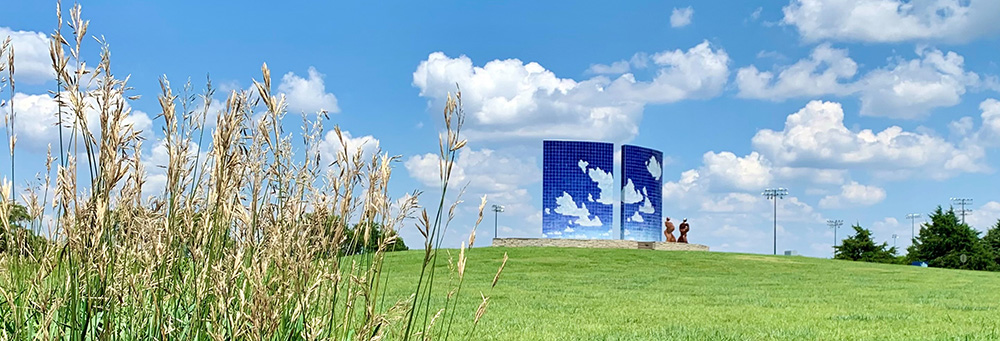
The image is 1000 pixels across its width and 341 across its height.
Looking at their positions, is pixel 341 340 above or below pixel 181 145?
below

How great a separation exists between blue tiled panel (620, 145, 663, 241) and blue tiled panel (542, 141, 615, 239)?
999 millimetres

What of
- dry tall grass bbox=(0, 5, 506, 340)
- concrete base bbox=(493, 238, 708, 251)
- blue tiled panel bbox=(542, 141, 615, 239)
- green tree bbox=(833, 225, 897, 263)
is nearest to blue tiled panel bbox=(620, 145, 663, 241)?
concrete base bbox=(493, 238, 708, 251)

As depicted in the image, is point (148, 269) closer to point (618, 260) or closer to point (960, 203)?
point (618, 260)

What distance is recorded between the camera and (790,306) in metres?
11.2

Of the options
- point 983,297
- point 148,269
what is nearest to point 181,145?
point 148,269

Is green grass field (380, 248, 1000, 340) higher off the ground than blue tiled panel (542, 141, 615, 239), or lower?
lower

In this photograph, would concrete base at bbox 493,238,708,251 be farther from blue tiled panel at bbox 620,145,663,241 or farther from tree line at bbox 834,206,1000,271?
tree line at bbox 834,206,1000,271

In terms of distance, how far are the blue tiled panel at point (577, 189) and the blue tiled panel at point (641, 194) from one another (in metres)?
1.00

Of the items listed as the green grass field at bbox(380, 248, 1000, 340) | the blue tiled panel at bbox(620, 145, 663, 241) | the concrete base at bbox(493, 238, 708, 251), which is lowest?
the green grass field at bbox(380, 248, 1000, 340)

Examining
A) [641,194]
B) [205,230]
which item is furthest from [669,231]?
[205,230]

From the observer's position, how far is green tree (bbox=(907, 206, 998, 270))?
4084cm

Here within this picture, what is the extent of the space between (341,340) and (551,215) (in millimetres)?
35730

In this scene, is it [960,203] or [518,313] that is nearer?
[518,313]

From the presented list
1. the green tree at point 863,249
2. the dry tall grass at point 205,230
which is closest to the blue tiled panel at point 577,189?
the green tree at point 863,249
